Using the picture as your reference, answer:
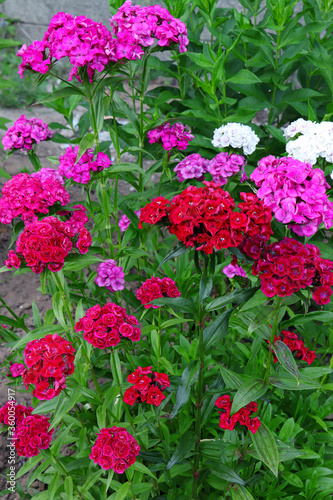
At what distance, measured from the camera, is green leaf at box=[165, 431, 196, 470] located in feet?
6.46

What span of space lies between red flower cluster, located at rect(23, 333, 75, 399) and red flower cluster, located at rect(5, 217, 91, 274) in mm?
331

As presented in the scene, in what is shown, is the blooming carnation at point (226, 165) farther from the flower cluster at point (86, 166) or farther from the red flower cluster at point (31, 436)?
the red flower cluster at point (31, 436)

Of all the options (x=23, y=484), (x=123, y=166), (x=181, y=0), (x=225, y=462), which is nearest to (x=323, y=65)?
(x=181, y=0)

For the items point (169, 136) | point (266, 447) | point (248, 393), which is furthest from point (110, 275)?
point (266, 447)

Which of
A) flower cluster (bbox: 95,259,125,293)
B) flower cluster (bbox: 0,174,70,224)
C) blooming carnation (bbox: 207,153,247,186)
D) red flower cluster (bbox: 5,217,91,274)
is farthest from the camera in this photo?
blooming carnation (bbox: 207,153,247,186)

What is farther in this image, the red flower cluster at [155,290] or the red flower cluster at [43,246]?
the red flower cluster at [155,290]

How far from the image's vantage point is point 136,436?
7.56ft

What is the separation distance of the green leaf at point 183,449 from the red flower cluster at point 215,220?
3.19ft

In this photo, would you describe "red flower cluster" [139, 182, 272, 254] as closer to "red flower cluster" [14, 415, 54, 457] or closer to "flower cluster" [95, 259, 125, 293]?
"flower cluster" [95, 259, 125, 293]

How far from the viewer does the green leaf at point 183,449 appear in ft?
6.46

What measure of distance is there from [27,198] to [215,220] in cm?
102

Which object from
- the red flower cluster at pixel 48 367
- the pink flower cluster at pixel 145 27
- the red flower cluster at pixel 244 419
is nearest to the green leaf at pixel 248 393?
the red flower cluster at pixel 244 419

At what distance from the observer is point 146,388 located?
77.5 inches

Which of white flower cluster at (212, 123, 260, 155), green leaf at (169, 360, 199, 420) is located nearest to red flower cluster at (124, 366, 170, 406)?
green leaf at (169, 360, 199, 420)
